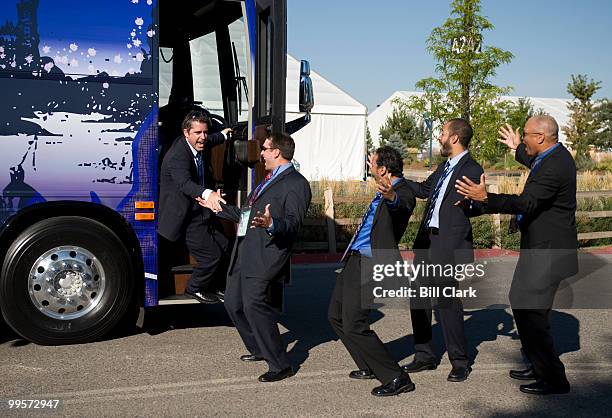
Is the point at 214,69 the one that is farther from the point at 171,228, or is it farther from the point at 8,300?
the point at 8,300

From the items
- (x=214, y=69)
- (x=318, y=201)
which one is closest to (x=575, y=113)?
(x=318, y=201)

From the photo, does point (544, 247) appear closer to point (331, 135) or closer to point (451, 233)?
point (451, 233)

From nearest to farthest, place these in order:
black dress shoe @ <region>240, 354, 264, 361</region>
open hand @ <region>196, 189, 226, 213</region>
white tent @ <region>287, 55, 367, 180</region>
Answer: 1. black dress shoe @ <region>240, 354, 264, 361</region>
2. open hand @ <region>196, 189, 226, 213</region>
3. white tent @ <region>287, 55, 367, 180</region>

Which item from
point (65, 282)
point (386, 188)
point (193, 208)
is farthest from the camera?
point (193, 208)

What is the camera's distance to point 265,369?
21.9ft

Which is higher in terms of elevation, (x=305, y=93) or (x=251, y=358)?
(x=305, y=93)

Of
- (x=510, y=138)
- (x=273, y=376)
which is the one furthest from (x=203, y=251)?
(x=510, y=138)

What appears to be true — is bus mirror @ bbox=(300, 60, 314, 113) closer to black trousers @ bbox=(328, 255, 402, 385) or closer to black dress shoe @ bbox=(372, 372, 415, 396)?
black trousers @ bbox=(328, 255, 402, 385)

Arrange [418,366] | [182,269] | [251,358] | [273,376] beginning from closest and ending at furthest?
[273,376], [418,366], [251,358], [182,269]

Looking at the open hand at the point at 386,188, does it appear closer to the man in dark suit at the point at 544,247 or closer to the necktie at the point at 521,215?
the man in dark suit at the point at 544,247

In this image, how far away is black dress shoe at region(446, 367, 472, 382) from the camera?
20.8ft

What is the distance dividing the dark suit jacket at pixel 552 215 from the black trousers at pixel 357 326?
1.08 meters

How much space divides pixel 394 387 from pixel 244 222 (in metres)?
1.66

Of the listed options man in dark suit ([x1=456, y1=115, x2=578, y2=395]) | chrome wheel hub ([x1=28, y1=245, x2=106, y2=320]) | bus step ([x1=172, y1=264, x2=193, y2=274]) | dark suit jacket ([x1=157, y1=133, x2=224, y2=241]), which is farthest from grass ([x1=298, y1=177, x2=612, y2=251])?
man in dark suit ([x1=456, y1=115, x2=578, y2=395])
